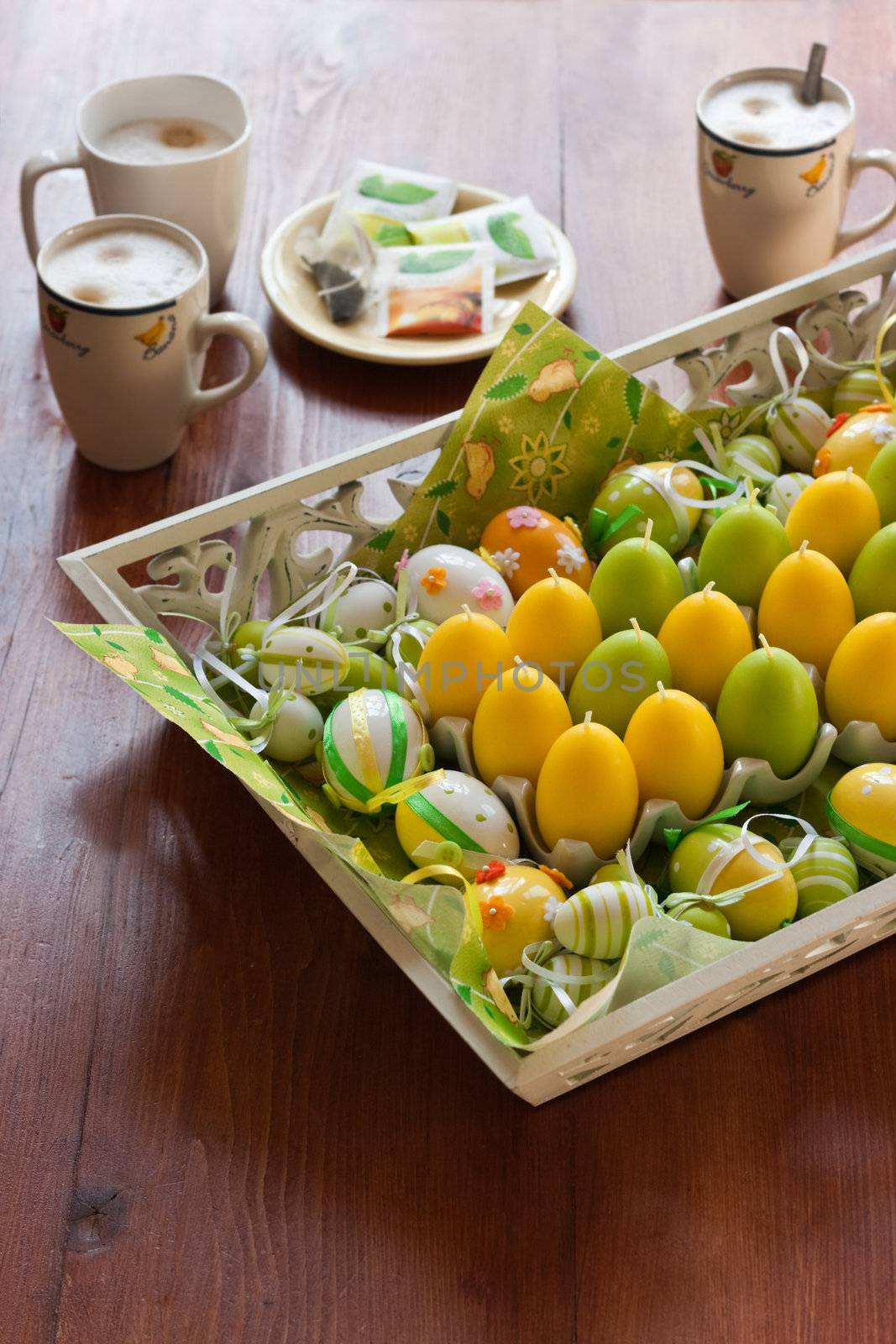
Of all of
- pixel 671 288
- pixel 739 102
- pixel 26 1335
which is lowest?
pixel 26 1335

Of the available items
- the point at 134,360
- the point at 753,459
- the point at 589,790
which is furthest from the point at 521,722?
the point at 134,360

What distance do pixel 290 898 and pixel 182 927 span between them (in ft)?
0.17

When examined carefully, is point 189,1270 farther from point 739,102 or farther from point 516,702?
point 739,102

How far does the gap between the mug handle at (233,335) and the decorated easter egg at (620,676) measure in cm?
33

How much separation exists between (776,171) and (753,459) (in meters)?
0.24

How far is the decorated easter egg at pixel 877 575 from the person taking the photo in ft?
2.27

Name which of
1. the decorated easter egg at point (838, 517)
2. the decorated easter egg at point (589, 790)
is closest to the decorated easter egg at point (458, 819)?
the decorated easter egg at point (589, 790)

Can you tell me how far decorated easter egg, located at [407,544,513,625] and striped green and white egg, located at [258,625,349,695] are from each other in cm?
5

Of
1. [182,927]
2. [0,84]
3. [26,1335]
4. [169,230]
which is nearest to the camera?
[26,1335]

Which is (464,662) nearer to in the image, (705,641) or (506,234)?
(705,641)

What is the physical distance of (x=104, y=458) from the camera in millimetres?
902

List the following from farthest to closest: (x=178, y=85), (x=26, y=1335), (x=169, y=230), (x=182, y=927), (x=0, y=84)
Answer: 1. (x=0, y=84)
2. (x=178, y=85)
3. (x=169, y=230)
4. (x=182, y=927)
5. (x=26, y=1335)

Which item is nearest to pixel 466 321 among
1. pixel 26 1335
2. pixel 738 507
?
pixel 738 507

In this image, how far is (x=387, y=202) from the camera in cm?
103
